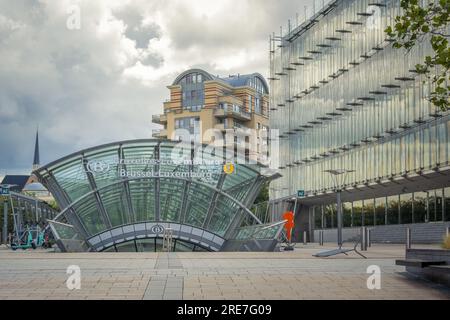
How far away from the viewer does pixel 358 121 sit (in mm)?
54781

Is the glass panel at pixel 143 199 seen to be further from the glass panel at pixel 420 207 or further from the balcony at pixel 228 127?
the balcony at pixel 228 127

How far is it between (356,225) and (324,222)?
884cm

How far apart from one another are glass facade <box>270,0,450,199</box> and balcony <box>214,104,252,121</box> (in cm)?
4699

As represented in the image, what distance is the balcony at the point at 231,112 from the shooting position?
396 feet

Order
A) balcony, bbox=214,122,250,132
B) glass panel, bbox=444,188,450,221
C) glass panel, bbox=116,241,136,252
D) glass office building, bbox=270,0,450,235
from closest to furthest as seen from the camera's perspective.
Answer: glass panel, bbox=444,188,450,221 < glass office building, bbox=270,0,450,235 < glass panel, bbox=116,241,136,252 < balcony, bbox=214,122,250,132

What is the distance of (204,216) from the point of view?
50.2 m

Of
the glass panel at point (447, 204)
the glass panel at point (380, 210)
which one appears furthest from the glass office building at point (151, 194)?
the glass panel at point (447, 204)

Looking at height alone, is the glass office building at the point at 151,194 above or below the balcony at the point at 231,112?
below

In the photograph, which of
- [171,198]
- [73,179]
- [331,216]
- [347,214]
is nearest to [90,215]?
[73,179]

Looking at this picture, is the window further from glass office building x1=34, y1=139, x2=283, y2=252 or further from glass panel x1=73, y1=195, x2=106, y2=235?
glass panel x1=73, y1=195, x2=106, y2=235

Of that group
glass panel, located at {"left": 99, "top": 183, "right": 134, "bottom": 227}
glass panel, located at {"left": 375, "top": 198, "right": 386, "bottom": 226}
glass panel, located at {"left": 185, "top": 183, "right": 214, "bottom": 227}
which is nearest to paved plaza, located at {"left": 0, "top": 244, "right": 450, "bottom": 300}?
glass panel, located at {"left": 99, "top": 183, "right": 134, "bottom": 227}

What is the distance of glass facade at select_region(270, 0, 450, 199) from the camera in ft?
148

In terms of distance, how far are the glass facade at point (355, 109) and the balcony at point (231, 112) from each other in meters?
47.0

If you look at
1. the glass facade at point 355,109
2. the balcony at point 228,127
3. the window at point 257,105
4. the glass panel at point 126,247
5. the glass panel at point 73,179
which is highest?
the window at point 257,105
